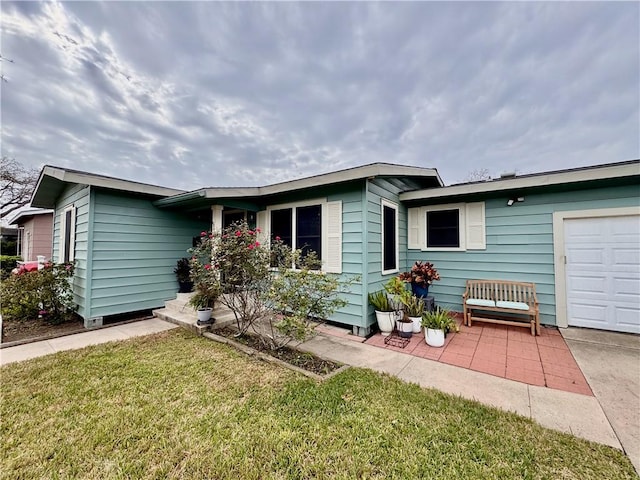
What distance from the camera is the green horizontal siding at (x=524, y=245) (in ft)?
15.1

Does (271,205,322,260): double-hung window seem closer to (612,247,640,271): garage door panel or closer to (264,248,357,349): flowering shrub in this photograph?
(264,248,357,349): flowering shrub

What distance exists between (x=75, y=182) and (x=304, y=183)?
4.25m

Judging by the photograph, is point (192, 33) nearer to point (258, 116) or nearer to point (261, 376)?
point (258, 116)

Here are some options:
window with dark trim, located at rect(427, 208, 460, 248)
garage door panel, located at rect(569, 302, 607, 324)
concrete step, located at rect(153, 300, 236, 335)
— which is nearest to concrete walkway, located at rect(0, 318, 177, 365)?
concrete step, located at rect(153, 300, 236, 335)

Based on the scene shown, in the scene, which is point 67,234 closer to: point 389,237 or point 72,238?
point 72,238

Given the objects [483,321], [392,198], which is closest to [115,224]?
[392,198]

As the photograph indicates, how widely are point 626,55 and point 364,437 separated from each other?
9.64m

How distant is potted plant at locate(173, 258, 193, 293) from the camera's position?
20.9 feet

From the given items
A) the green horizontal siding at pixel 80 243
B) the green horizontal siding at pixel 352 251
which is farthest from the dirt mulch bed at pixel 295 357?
the green horizontal siding at pixel 80 243

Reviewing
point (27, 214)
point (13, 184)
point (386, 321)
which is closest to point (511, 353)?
point (386, 321)

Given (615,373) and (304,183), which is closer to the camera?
(615,373)

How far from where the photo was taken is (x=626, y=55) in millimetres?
5855

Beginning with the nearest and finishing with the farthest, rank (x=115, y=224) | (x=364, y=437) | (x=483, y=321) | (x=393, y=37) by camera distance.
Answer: (x=364, y=437) < (x=483, y=321) < (x=115, y=224) < (x=393, y=37)

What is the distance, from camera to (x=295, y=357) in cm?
366
